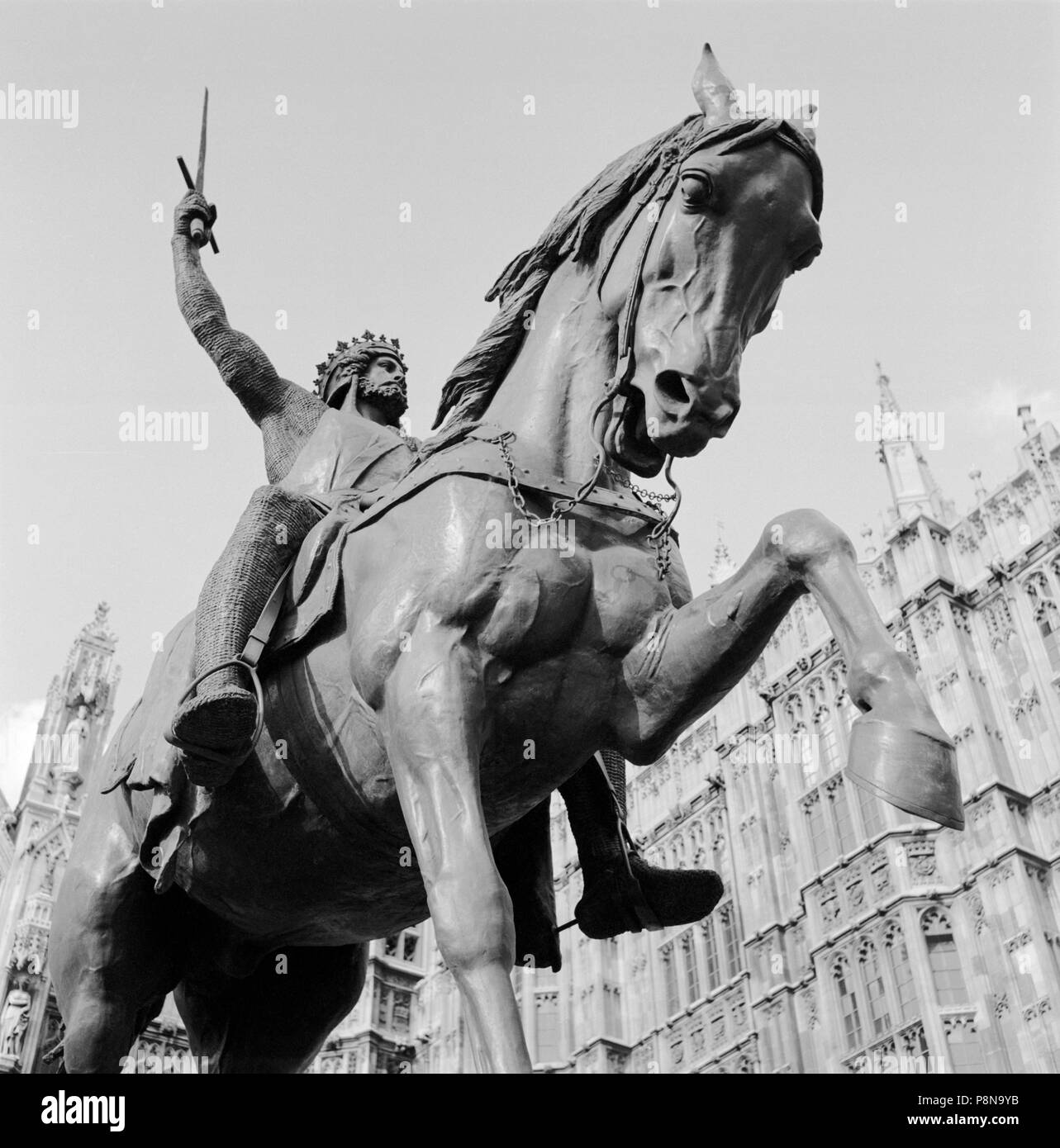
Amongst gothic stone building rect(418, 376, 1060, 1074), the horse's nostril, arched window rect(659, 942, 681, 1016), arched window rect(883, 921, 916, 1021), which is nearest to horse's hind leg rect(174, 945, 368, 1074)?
the horse's nostril

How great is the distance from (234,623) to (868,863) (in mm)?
22285

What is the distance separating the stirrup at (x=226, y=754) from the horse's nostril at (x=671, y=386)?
1309 mm

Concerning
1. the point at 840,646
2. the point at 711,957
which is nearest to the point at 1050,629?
the point at 711,957

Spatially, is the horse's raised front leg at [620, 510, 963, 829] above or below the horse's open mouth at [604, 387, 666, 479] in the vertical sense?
below

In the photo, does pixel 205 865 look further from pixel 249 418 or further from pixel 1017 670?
pixel 1017 670

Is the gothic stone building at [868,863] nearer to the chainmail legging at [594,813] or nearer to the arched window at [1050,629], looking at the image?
the arched window at [1050,629]

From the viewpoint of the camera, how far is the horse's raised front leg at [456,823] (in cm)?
265

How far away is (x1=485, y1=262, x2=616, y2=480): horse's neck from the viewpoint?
141 inches

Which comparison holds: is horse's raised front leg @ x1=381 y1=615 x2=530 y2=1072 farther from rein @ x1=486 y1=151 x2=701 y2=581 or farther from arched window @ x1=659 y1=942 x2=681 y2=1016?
arched window @ x1=659 y1=942 x2=681 y2=1016

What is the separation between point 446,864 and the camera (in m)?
2.83

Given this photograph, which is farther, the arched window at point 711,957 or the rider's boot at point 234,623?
the arched window at point 711,957

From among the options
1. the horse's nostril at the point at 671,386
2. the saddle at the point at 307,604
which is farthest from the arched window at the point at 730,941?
the horse's nostril at the point at 671,386

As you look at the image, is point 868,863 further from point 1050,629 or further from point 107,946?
point 107,946
